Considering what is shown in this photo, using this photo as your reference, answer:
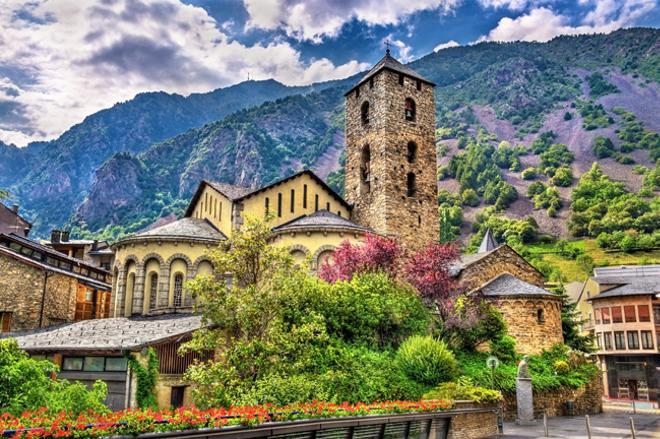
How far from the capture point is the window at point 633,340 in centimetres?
4647

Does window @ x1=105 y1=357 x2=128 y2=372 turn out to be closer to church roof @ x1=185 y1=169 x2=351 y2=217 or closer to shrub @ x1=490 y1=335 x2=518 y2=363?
church roof @ x1=185 y1=169 x2=351 y2=217

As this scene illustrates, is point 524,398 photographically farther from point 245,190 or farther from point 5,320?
point 5,320

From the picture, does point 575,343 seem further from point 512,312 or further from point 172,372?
point 172,372

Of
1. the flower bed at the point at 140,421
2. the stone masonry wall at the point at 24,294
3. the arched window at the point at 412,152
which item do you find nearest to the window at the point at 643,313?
the arched window at the point at 412,152

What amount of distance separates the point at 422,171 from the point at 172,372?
904 inches

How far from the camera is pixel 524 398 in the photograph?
949 inches

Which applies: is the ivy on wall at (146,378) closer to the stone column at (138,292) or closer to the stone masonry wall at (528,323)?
the stone column at (138,292)

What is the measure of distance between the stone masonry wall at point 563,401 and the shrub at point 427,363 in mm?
4679

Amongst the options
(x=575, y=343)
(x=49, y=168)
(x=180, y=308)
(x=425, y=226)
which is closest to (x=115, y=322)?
(x=180, y=308)

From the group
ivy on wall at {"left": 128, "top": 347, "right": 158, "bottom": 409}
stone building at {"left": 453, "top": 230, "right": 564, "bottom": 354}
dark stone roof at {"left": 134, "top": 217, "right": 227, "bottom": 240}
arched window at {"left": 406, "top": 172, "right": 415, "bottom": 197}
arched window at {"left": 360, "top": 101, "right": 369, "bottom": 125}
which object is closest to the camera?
ivy on wall at {"left": 128, "top": 347, "right": 158, "bottom": 409}

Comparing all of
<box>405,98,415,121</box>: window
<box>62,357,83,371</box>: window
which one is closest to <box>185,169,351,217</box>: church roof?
<box>405,98,415,121</box>: window

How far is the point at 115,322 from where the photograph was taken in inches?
1074

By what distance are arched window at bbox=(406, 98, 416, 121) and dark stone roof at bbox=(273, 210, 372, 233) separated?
992cm

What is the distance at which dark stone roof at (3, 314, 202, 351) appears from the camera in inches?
856
